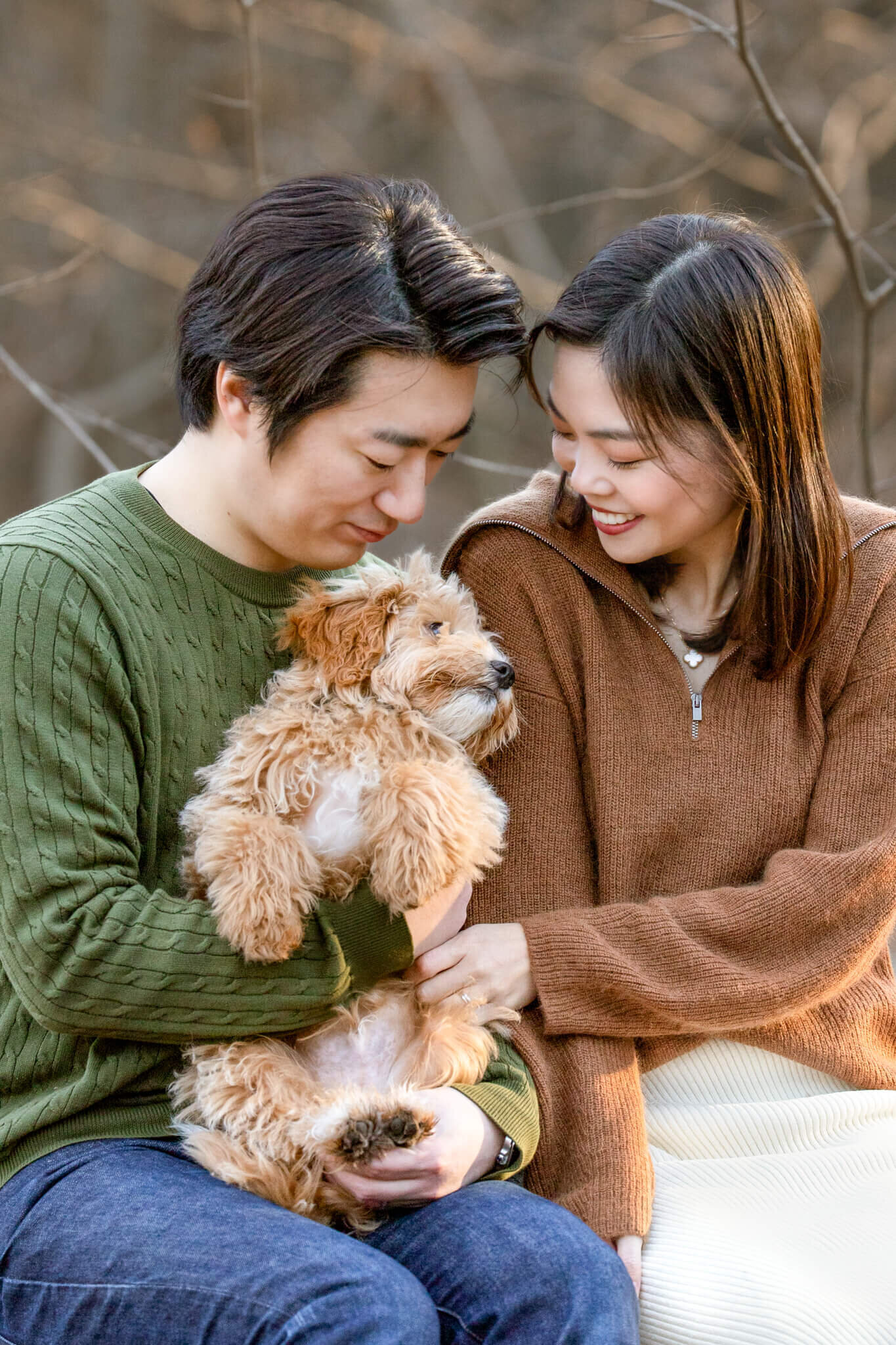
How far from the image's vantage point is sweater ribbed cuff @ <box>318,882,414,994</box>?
7.50ft

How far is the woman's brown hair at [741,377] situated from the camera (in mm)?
2578

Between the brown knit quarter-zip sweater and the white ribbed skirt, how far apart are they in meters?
0.07

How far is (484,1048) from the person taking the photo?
2383 millimetres

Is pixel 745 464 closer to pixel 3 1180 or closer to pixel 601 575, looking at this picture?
pixel 601 575

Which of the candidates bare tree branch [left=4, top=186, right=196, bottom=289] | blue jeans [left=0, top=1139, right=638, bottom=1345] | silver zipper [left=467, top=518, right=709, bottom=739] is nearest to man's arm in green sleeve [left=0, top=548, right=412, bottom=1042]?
blue jeans [left=0, top=1139, right=638, bottom=1345]

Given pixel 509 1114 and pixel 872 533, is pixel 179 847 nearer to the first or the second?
pixel 509 1114

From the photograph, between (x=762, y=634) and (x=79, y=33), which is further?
(x=79, y=33)

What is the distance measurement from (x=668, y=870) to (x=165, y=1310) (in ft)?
4.29

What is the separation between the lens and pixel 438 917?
2393mm

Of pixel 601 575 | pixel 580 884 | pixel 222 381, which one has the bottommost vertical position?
pixel 580 884

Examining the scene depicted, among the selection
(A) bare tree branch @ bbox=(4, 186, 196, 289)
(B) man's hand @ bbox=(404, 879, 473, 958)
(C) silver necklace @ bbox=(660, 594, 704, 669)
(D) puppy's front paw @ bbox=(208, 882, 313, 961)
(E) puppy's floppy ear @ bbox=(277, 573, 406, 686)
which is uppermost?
(A) bare tree branch @ bbox=(4, 186, 196, 289)

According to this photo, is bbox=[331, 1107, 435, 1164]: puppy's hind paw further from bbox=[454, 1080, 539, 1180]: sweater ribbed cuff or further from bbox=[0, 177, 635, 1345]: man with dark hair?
bbox=[454, 1080, 539, 1180]: sweater ribbed cuff

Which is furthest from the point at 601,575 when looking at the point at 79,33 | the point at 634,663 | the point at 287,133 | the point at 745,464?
the point at 79,33

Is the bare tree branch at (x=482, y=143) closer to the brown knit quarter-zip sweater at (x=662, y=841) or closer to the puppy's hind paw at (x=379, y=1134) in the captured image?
the brown knit quarter-zip sweater at (x=662, y=841)
